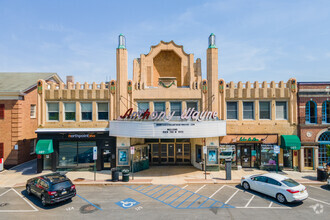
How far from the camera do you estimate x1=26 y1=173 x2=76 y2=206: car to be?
473 inches

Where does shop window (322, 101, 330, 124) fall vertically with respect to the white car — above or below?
above

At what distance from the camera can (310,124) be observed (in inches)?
796

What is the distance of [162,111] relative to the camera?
2080 cm

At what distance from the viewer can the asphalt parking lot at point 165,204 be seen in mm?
11180

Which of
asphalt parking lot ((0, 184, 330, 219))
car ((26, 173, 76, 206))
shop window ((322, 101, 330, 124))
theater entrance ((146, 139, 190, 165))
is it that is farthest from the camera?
theater entrance ((146, 139, 190, 165))

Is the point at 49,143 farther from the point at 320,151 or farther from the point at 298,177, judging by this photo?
the point at 320,151

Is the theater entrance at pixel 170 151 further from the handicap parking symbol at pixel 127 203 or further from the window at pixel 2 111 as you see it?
the window at pixel 2 111

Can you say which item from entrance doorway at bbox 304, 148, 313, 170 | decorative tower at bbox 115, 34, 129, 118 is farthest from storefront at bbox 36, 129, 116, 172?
entrance doorway at bbox 304, 148, 313, 170

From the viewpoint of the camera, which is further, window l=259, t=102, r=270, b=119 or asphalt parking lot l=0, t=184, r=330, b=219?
→ window l=259, t=102, r=270, b=119

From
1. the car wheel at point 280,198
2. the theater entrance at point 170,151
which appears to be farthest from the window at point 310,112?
the theater entrance at point 170,151

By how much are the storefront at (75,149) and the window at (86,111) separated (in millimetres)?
1787

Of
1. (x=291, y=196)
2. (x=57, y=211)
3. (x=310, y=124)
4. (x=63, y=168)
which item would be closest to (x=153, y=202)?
(x=57, y=211)

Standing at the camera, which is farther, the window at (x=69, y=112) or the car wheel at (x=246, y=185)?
the window at (x=69, y=112)

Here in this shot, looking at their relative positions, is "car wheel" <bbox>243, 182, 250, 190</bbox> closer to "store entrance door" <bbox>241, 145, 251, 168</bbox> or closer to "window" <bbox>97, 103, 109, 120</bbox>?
"store entrance door" <bbox>241, 145, 251, 168</bbox>
